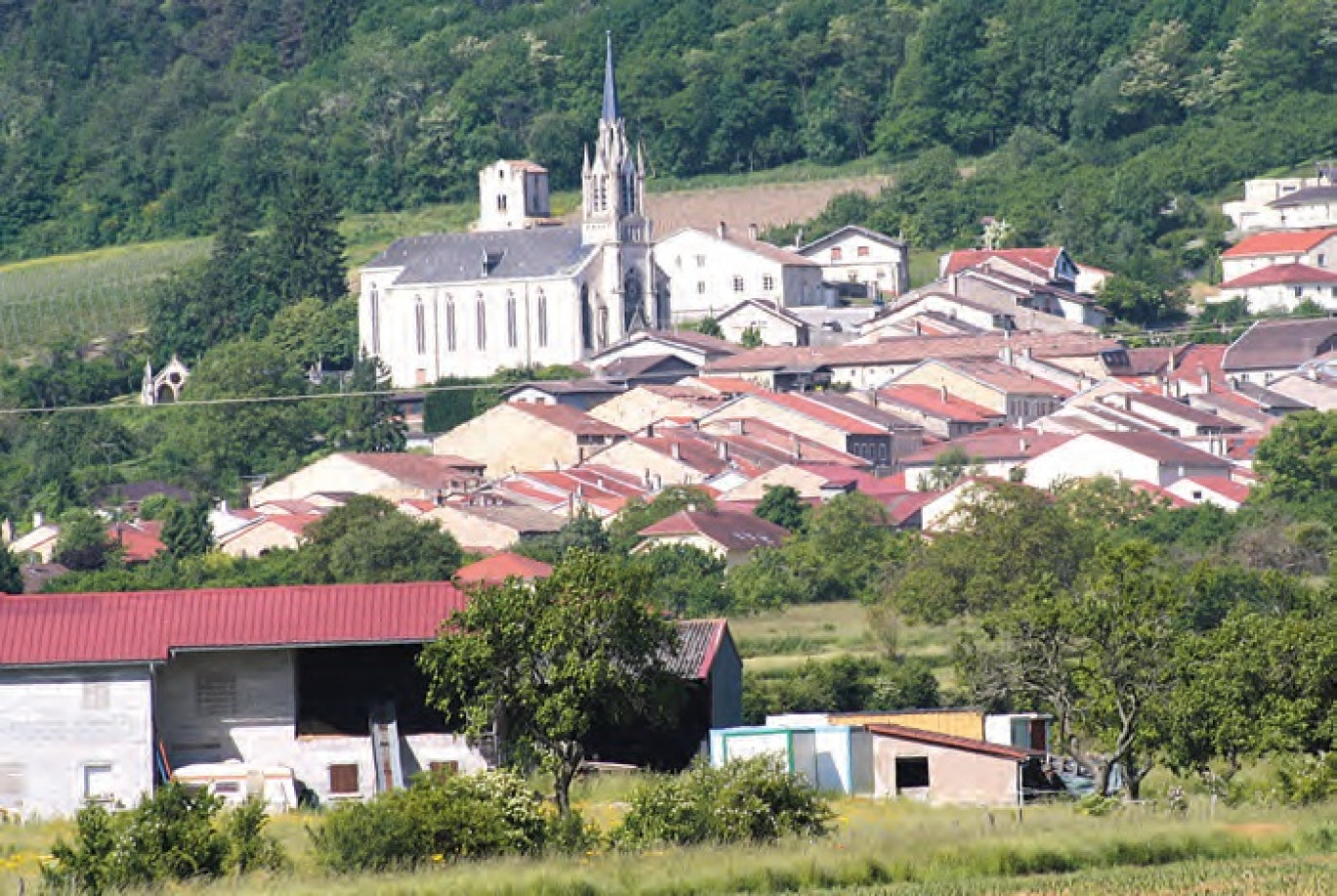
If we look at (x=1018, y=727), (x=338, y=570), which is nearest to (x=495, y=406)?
(x=338, y=570)

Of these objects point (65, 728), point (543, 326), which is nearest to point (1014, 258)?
point (543, 326)

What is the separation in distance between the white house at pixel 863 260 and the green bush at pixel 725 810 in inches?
2935

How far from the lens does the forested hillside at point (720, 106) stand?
379ft

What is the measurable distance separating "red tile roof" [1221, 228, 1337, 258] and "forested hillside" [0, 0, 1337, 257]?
4.52 meters

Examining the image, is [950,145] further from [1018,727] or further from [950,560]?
[1018,727]

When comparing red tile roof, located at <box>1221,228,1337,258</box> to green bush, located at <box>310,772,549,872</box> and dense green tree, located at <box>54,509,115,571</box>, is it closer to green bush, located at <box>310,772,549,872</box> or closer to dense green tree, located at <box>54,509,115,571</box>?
dense green tree, located at <box>54,509,115,571</box>

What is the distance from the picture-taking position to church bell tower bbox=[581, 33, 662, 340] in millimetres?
98250

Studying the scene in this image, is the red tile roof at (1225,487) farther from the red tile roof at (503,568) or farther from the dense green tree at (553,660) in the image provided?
the dense green tree at (553,660)

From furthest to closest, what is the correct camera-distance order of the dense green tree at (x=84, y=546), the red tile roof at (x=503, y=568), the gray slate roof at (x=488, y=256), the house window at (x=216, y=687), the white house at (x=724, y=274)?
1. the white house at (x=724, y=274)
2. the gray slate roof at (x=488, y=256)
3. the dense green tree at (x=84, y=546)
4. the red tile roof at (x=503, y=568)
5. the house window at (x=216, y=687)

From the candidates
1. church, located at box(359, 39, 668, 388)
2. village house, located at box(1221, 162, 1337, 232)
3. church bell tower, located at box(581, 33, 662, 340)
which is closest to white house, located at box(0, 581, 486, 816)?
church, located at box(359, 39, 668, 388)

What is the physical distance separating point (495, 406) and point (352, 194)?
132ft

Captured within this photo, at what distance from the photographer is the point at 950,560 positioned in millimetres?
57000

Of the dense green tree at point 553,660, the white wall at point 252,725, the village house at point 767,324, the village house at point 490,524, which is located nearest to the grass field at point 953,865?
the dense green tree at point 553,660

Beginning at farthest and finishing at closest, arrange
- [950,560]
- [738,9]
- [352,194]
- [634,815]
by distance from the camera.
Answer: [738,9], [352,194], [950,560], [634,815]
